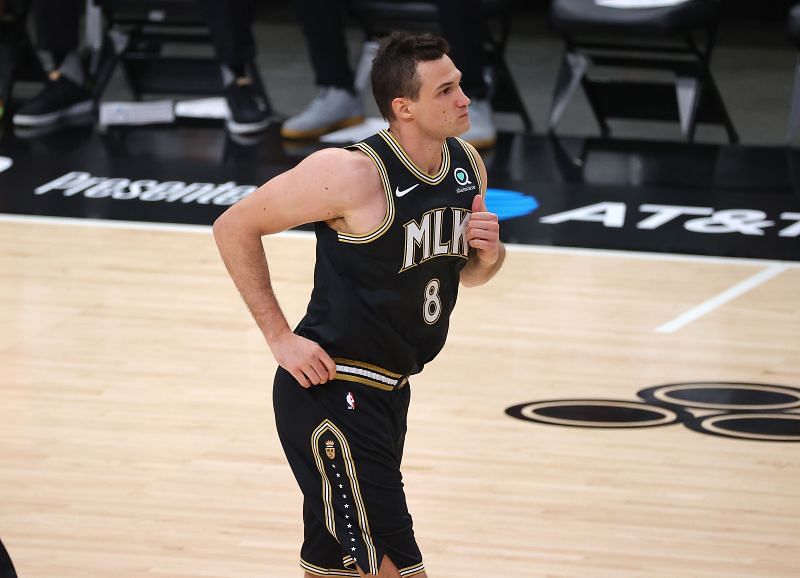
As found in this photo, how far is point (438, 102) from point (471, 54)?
4801mm

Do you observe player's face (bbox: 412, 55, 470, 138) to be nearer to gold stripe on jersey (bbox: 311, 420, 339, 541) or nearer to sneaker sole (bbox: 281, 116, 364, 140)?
gold stripe on jersey (bbox: 311, 420, 339, 541)

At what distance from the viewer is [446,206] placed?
2803 millimetres

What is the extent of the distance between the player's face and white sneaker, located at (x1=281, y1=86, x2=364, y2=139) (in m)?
5.06

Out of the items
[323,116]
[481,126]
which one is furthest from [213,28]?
[481,126]

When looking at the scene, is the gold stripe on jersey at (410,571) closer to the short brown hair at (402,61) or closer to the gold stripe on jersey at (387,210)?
the gold stripe on jersey at (387,210)

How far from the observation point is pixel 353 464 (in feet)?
9.10

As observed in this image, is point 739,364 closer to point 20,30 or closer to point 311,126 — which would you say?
point 311,126

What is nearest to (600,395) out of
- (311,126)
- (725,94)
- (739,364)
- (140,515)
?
(739,364)

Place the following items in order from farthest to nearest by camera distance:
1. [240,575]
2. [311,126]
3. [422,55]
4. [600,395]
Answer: [311,126] → [600,395] → [240,575] → [422,55]

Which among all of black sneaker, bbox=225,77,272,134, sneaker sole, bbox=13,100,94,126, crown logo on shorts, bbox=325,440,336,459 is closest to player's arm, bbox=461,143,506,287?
crown logo on shorts, bbox=325,440,336,459

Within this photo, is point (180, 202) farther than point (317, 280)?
Yes

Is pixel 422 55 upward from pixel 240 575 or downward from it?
upward

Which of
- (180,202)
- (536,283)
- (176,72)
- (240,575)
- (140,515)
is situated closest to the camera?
(240,575)

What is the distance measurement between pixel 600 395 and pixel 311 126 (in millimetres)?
3480
